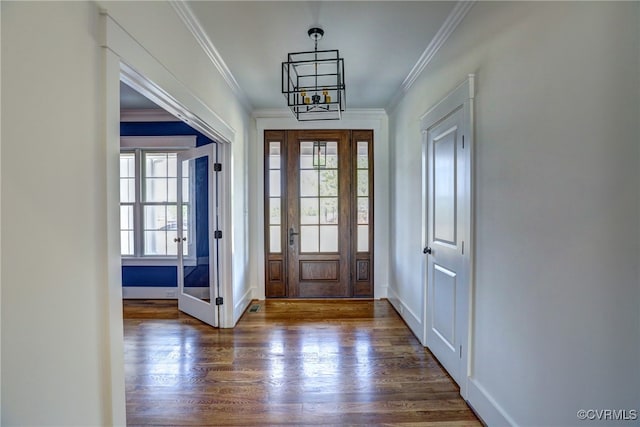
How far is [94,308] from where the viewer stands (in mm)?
1406

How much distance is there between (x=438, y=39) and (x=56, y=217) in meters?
2.74

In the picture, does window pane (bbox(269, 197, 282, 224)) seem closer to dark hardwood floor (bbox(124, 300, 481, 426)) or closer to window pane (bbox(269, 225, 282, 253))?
window pane (bbox(269, 225, 282, 253))

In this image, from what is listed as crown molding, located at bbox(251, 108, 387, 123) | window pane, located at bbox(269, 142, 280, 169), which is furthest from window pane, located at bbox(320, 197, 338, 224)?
crown molding, located at bbox(251, 108, 387, 123)

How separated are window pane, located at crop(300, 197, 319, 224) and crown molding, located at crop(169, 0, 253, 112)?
162 centimetres

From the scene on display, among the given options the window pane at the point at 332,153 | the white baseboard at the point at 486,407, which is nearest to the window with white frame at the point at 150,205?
the window pane at the point at 332,153

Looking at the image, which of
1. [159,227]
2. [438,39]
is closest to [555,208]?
[438,39]

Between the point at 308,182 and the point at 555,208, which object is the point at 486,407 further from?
the point at 308,182

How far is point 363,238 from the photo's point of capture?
4.70 m

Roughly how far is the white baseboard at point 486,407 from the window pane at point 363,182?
2914mm

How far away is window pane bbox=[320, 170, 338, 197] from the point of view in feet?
15.2

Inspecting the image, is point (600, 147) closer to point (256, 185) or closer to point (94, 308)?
point (94, 308)

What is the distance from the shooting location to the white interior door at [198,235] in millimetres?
3598

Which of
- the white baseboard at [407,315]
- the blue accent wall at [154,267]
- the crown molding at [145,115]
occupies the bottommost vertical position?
the white baseboard at [407,315]

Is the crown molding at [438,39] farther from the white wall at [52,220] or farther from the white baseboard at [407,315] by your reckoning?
the white baseboard at [407,315]
